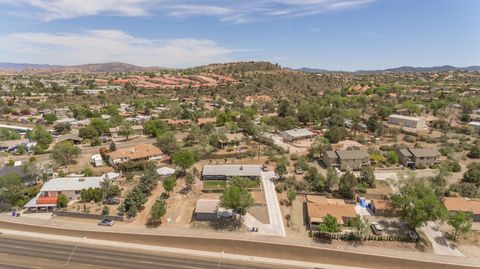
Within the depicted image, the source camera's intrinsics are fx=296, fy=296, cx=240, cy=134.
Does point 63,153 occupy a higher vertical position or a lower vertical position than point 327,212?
higher

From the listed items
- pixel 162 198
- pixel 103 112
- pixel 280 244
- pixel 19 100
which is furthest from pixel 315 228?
pixel 19 100

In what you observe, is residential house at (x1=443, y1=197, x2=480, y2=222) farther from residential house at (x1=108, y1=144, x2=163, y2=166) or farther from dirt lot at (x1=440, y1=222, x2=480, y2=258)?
residential house at (x1=108, y1=144, x2=163, y2=166)

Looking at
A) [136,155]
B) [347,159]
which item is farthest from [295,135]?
[136,155]

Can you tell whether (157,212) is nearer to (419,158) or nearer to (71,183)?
(71,183)

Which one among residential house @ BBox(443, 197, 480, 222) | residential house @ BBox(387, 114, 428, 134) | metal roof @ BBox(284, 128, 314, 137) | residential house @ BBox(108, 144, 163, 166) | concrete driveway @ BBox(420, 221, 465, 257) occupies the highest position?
residential house @ BBox(387, 114, 428, 134)

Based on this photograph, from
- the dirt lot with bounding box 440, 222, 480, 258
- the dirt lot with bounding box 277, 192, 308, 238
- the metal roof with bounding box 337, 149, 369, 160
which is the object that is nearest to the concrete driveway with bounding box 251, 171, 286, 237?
the dirt lot with bounding box 277, 192, 308, 238

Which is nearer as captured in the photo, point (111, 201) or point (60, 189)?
point (111, 201)
